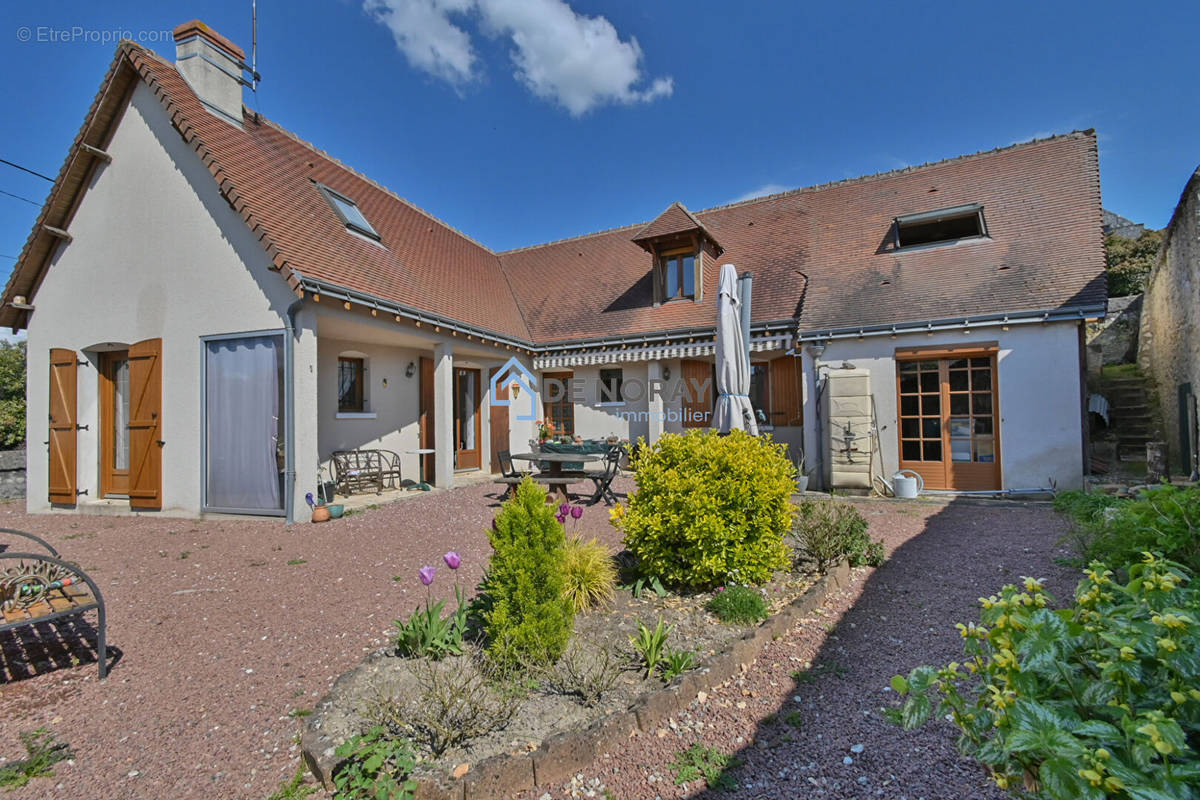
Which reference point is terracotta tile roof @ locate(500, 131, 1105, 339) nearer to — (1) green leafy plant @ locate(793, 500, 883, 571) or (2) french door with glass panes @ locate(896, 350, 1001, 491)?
(2) french door with glass panes @ locate(896, 350, 1001, 491)

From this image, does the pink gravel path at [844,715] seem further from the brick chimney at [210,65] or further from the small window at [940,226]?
the brick chimney at [210,65]

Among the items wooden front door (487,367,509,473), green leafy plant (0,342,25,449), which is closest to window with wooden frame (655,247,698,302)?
wooden front door (487,367,509,473)

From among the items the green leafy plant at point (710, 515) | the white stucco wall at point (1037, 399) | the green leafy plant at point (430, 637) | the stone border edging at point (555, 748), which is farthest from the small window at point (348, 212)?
the white stucco wall at point (1037, 399)

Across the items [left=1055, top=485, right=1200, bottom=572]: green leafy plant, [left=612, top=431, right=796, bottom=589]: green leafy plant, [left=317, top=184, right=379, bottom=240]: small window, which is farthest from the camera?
[left=317, top=184, right=379, bottom=240]: small window

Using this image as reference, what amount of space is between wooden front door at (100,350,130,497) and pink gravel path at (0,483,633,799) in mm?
2822

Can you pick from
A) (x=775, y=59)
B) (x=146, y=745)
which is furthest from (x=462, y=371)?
(x=146, y=745)

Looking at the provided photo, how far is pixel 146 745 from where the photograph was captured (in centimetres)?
347

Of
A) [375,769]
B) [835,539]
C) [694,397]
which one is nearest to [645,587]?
[835,539]

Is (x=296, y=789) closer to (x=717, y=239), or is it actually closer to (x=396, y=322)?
(x=396, y=322)

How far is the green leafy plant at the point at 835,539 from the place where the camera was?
20.3 ft

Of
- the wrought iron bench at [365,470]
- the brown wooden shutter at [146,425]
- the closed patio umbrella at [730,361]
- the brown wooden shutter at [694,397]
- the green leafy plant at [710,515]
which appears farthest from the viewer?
the brown wooden shutter at [694,397]

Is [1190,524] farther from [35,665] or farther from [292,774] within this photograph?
[35,665]

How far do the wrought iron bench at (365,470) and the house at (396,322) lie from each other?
37 cm

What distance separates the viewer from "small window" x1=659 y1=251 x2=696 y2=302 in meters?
Answer: 16.4
